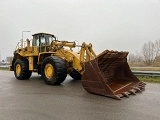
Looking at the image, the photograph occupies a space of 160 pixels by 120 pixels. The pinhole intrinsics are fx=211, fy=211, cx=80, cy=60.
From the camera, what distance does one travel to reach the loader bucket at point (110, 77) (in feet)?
23.3

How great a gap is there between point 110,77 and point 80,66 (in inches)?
58.1

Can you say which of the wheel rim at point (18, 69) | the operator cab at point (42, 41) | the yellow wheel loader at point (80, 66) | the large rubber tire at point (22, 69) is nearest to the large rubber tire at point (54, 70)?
the yellow wheel loader at point (80, 66)

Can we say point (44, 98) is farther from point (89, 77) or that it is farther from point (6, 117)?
point (6, 117)

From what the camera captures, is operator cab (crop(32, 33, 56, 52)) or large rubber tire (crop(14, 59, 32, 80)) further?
large rubber tire (crop(14, 59, 32, 80))

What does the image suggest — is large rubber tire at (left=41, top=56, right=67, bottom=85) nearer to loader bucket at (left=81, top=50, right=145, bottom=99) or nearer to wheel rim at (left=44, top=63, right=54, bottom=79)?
wheel rim at (left=44, top=63, right=54, bottom=79)

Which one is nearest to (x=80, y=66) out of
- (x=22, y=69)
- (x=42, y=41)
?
(x=42, y=41)

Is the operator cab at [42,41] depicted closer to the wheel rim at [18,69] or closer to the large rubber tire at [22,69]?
the large rubber tire at [22,69]

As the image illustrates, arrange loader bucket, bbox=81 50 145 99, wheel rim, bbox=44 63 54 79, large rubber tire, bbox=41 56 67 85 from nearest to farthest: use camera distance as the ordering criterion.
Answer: loader bucket, bbox=81 50 145 99, large rubber tire, bbox=41 56 67 85, wheel rim, bbox=44 63 54 79

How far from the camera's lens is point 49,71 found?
10.1 metres

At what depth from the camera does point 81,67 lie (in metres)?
9.45

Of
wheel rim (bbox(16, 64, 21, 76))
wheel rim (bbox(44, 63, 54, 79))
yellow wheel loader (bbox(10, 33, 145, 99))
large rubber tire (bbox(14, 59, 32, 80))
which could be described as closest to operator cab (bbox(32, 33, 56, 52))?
yellow wheel loader (bbox(10, 33, 145, 99))

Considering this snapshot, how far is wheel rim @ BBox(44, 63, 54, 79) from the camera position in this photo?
391 inches

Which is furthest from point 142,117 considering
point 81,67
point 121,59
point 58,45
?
point 58,45

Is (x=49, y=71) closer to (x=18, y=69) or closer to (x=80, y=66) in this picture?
(x=80, y=66)
